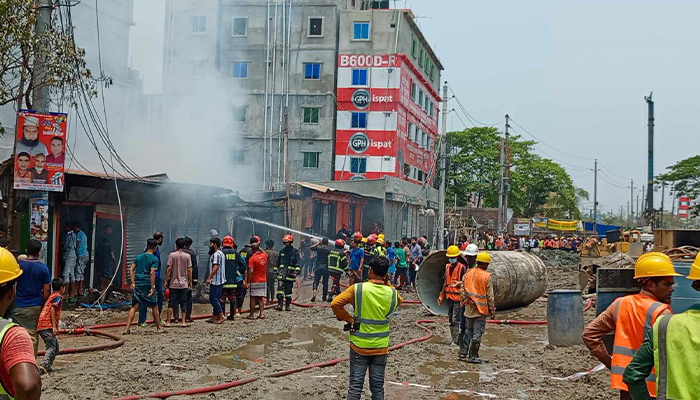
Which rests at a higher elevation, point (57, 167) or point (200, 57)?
point (200, 57)

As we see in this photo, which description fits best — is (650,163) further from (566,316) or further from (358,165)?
(566,316)

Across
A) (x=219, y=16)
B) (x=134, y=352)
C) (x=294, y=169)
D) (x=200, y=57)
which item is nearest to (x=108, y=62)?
(x=200, y=57)

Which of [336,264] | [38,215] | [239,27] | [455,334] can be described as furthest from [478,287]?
[239,27]

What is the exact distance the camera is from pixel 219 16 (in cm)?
3928

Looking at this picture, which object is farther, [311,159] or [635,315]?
[311,159]

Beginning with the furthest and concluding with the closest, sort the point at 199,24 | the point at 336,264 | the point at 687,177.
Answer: the point at 687,177 < the point at 199,24 < the point at 336,264

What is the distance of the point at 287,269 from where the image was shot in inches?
605

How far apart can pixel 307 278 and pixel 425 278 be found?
922 cm

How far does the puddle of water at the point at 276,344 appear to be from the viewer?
391 inches

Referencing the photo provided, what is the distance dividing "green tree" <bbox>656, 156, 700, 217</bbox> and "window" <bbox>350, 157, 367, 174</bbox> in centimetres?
3002

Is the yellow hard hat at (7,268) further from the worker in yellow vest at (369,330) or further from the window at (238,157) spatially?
the window at (238,157)

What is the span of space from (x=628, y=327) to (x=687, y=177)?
5958 centimetres

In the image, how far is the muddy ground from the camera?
809 cm

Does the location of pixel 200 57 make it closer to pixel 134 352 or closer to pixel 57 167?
pixel 57 167
